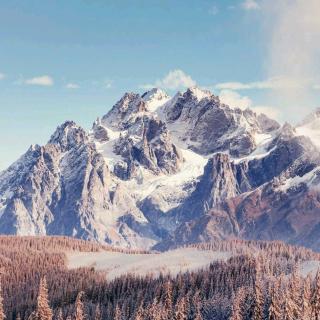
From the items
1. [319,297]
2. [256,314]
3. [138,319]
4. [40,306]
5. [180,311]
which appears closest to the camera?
[40,306]

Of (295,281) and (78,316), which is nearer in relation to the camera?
(78,316)

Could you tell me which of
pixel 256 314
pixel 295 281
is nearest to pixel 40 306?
pixel 256 314

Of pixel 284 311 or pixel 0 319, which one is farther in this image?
pixel 284 311

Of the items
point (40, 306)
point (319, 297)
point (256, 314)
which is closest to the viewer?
point (40, 306)

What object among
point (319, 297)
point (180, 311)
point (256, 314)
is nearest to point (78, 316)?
point (180, 311)

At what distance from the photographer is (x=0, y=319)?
135125mm

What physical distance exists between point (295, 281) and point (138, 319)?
42.3m

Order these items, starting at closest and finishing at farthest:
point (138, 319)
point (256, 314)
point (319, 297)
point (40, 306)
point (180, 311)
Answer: point (40, 306) → point (319, 297) → point (256, 314) → point (180, 311) → point (138, 319)

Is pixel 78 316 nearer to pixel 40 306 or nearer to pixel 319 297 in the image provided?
pixel 40 306

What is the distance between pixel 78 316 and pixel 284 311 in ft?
150

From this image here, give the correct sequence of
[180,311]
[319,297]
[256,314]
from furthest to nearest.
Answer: [180,311] → [256,314] → [319,297]

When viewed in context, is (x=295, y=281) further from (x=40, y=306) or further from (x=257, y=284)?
(x=40, y=306)

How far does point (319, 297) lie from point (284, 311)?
1072 cm

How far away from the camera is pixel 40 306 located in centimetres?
12950
